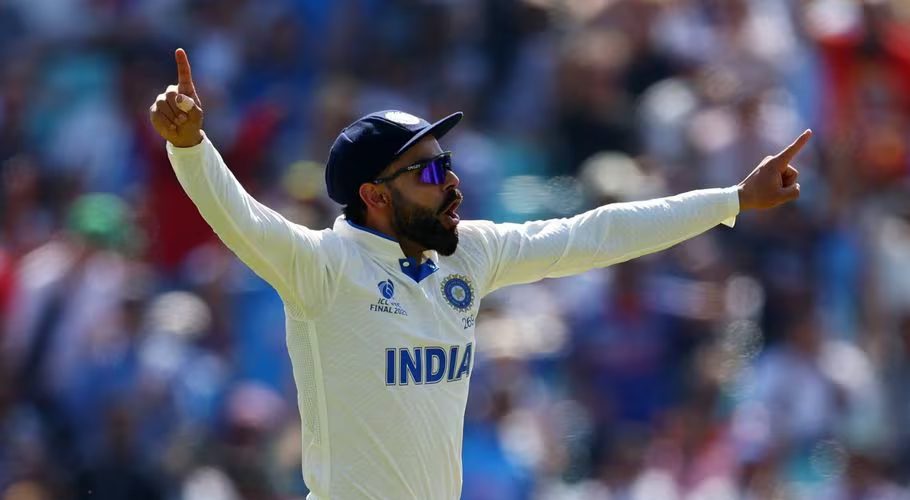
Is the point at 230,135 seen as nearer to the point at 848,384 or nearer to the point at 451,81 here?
the point at 451,81

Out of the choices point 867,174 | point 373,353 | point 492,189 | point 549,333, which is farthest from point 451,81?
point 373,353

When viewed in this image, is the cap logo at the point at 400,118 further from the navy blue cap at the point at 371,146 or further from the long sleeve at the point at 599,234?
the long sleeve at the point at 599,234

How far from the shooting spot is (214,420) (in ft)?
25.4

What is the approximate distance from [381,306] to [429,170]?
450mm

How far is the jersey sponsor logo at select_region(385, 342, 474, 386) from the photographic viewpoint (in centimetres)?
443

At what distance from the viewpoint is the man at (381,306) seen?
440cm

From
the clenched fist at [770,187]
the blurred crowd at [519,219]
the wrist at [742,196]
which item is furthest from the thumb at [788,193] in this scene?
the blurred crowd at [519,219]

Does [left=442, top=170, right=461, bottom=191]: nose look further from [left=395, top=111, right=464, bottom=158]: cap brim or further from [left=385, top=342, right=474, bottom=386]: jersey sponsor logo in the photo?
[left=385, top=342, right=474, bottom=386]: jersey sponsor logo

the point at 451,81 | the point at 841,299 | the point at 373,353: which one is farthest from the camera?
the point at 451,81

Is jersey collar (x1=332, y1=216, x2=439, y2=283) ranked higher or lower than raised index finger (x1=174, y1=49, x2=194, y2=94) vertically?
lower

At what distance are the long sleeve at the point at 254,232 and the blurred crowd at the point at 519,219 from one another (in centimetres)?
314

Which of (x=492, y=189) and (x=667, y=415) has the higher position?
(x=492, y=189)

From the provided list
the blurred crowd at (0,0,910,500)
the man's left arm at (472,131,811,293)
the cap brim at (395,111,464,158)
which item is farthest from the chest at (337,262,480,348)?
the blurred crowd at (0,0,910,500)

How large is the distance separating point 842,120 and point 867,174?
1.25 feet
